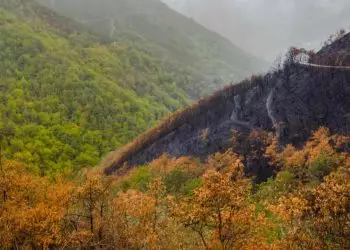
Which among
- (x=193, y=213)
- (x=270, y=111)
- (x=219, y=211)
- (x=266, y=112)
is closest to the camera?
(x=193, y=213)

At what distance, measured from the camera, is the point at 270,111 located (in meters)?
90.4

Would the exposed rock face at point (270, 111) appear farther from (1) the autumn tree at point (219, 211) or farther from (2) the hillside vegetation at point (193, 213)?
(1) the autumn tree at point (219, 211)

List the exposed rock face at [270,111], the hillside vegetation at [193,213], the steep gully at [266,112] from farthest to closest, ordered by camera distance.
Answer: the steep gully at [266,112] → the exposed rock face at [270,111] → the hillside vegetation at [193,213]

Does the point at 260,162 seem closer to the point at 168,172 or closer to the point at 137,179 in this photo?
the point at 168,172

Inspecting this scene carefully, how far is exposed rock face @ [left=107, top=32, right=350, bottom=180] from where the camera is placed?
268 feet

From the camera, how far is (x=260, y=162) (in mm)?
84688

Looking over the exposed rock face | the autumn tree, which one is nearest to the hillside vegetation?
the autumn tree

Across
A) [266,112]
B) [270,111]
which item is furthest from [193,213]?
[266,112]

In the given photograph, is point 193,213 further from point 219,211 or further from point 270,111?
point 270,111

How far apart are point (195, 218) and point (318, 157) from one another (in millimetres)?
40628

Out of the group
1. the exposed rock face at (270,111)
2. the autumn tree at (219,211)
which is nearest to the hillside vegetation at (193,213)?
the autumn tree at (219,211)

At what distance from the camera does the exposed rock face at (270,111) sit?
8162 centimetres

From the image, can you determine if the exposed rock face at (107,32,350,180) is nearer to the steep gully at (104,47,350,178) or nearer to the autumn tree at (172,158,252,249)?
the steep gully at (104,47,350,178)

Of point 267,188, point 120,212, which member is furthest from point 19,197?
point 267,188
